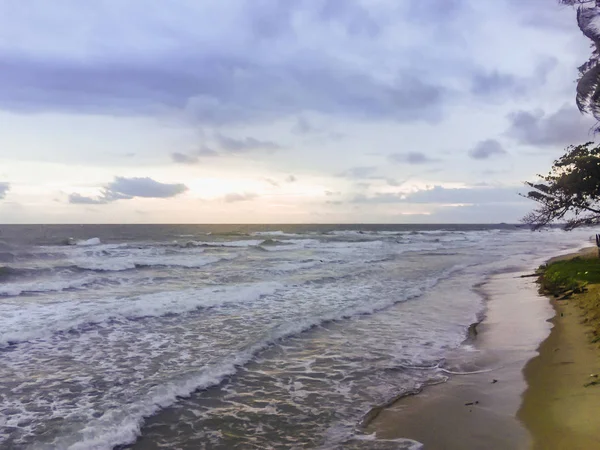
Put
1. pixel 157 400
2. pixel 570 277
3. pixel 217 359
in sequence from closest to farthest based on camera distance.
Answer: pixel 157 400
pixel 217 359
pixel 570 277

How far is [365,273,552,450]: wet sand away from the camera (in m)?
5.93

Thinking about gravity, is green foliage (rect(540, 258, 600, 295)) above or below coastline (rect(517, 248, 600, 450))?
above

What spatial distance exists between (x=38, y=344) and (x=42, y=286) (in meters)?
11.1

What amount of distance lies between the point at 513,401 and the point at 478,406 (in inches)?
23.5

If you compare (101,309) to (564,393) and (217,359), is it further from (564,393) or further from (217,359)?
(564,393)

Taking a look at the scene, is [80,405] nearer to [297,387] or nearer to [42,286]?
[297,387]

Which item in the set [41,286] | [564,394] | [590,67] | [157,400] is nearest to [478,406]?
[564,394]

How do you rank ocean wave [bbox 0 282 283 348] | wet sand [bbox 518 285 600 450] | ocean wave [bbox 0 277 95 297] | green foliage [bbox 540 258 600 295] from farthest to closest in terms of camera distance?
ocean wave [bbox 0 277 95 297]
green foliage [bbox 540 258 600 295]
ocean wave [bbox 0 282 283 348]
wet sand [bbox 518 285 600 450]

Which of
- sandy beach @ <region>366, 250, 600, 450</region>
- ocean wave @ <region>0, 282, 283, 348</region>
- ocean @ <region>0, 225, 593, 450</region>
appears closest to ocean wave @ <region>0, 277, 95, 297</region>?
ocean @ <region>0, 225, 593, 450</region>

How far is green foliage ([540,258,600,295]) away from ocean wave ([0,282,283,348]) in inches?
417

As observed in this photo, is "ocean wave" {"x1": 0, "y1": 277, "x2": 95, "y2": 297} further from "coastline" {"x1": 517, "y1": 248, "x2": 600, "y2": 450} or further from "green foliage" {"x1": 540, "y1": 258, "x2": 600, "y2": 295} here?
"green foliage" {"x1": 540, "y1": 258, "x2": 600, "y2": 295}

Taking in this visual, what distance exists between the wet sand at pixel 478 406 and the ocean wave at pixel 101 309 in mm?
9083

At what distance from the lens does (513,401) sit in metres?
7.07

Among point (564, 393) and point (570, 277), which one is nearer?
point (564, 393)
